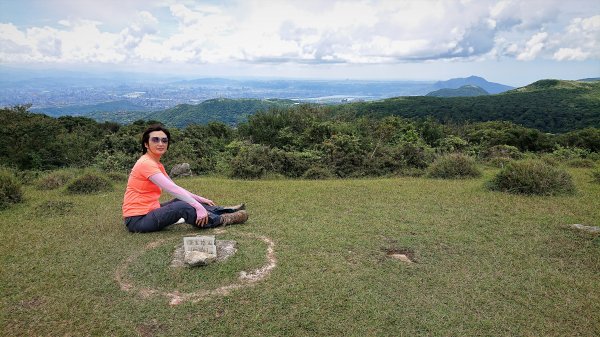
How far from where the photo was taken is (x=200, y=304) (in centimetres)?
436

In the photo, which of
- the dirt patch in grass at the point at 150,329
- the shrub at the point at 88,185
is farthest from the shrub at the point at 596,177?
the shrub at the point at 88,185

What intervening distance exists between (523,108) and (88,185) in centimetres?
9041

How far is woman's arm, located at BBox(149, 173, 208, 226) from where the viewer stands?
6.26 m

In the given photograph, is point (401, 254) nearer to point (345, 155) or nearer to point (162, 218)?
point (162, 218)

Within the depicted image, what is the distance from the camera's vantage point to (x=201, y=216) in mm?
6422

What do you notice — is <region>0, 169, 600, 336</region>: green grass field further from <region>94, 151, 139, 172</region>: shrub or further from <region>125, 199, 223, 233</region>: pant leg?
<region>94, 151, 139, 172</region>: shrub

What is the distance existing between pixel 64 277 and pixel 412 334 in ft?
14.3

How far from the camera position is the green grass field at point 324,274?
13.3 ft

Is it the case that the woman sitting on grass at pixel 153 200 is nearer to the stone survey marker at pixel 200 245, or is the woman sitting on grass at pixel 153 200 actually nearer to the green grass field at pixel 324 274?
the green grass field at pixel 324 274

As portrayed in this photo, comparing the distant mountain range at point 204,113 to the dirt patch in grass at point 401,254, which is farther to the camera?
the distant mountain range at point 204,113

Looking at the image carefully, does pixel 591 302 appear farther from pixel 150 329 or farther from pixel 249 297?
pixel 150 329

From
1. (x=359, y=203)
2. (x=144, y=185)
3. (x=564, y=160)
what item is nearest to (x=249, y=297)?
(x=144, y=185)

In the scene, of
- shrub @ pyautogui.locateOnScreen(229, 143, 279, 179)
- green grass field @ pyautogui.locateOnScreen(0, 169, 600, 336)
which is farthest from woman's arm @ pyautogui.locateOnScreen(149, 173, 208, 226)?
shrub @ pyautogui.locateOnScreen(229, 143, 279, 179)

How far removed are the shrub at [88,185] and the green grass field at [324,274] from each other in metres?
1.43
